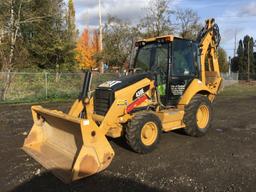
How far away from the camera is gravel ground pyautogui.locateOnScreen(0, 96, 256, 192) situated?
4.81 meters

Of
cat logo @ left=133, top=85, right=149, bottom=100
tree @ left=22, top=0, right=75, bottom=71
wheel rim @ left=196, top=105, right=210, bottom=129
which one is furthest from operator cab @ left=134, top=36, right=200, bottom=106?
tree @ left=22, top=0, right=75, bottom=71

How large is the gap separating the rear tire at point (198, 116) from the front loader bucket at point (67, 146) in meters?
2.69

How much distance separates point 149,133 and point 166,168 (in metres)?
0.93

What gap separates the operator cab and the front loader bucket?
2392 mm

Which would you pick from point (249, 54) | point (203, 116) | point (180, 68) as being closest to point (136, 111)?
point (180, 68)

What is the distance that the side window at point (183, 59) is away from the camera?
7395mm

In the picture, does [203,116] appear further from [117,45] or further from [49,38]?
[117,45]

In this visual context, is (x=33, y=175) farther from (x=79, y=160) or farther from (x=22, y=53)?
(x=22, y=53)

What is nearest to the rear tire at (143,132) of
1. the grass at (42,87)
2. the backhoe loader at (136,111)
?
the backhoe loader at (136,111)

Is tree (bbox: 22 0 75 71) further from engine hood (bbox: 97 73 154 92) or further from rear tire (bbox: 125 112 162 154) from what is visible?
rear tire (bbox: 125 112 162 154)

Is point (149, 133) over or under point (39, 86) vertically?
under

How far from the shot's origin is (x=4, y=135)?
8.30 m

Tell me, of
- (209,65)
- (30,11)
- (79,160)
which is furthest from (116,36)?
(79,160)

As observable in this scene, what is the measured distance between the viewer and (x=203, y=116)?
7.92 metres
